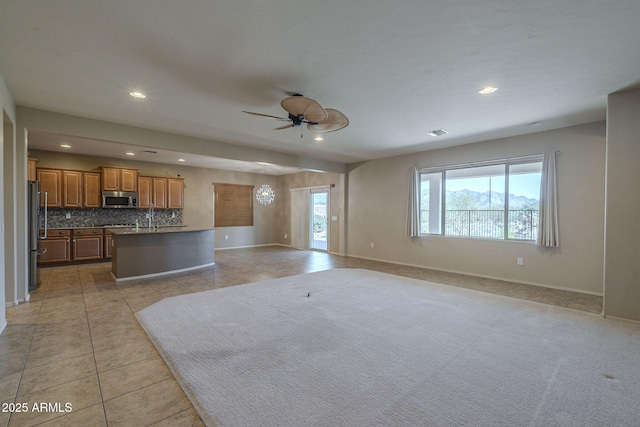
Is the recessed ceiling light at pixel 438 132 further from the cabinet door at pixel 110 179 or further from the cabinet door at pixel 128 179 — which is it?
the cabinet door at pixel 110 179

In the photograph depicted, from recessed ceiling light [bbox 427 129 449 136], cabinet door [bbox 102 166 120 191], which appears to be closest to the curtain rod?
recessed ceiling light [bbox 427 129 449 136]

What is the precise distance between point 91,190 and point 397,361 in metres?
8.07

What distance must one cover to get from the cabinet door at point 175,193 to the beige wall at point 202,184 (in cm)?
25

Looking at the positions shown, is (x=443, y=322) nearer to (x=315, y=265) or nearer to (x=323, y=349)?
(x=323, y=349)

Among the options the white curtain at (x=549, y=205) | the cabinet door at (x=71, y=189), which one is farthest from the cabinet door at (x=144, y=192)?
the white curtain at (x=549, y=205)

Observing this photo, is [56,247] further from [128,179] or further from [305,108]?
[305,108]

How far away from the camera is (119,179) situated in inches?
289

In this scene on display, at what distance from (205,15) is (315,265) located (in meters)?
5.48

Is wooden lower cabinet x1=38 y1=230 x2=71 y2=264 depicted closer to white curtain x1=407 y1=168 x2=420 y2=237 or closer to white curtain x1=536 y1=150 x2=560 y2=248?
white curtain x1=407 y1=168 x2=420 y2=237

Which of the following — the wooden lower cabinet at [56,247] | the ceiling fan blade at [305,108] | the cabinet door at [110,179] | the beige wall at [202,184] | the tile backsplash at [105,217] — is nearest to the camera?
the ceiling fan blade at [305,108]

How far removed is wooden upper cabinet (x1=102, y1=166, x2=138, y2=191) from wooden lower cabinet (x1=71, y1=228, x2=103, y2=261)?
1.12 meters

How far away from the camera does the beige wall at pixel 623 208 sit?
3.32m

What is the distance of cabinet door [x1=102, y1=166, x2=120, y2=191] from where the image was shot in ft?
23.4

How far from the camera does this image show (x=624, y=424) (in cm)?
172
